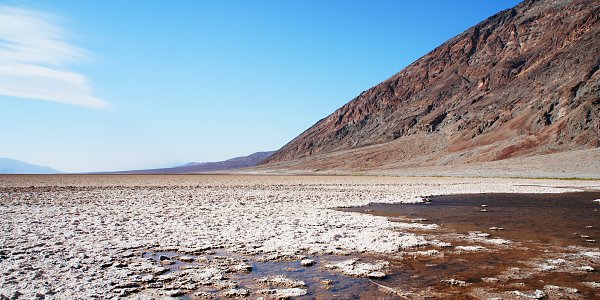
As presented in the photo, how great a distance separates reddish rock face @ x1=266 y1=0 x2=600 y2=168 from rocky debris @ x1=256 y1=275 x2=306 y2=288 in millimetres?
73453

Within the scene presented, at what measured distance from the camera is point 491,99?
341 ft

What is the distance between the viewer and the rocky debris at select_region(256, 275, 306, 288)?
6.52 meters

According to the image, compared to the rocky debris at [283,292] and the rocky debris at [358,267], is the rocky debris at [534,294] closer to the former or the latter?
the rocky debris at [358,267]

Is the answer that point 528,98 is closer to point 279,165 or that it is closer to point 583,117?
point 583,117

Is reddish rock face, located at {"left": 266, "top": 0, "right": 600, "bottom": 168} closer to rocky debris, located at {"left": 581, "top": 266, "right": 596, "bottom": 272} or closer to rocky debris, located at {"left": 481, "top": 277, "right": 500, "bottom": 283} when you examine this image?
rocky debris, located at {"left": 581, "top": 266, "right": 596, "bottom": 272}

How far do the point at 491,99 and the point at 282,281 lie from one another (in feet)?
359

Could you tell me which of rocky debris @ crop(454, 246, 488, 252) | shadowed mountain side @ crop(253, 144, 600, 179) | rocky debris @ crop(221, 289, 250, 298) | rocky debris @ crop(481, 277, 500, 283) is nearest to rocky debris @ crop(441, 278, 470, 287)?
rocky debris @ crop(481, 277, 500, 283)

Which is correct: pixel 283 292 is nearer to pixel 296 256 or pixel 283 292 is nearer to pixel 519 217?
pixel 296 256

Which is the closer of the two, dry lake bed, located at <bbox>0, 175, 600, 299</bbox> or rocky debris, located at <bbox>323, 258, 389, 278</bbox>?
dry lake bed, located at <bbox>0, 175, 600, 299</bbox>

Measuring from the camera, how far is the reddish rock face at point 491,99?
78125 mm

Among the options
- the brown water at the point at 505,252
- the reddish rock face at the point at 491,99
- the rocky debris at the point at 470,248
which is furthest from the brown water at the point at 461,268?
the reddish rock face at the point at 491,99

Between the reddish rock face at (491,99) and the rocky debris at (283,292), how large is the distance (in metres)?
73.8

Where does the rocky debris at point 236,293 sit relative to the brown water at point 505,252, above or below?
above

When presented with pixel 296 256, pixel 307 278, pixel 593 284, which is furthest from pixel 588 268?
pixel 296 256
